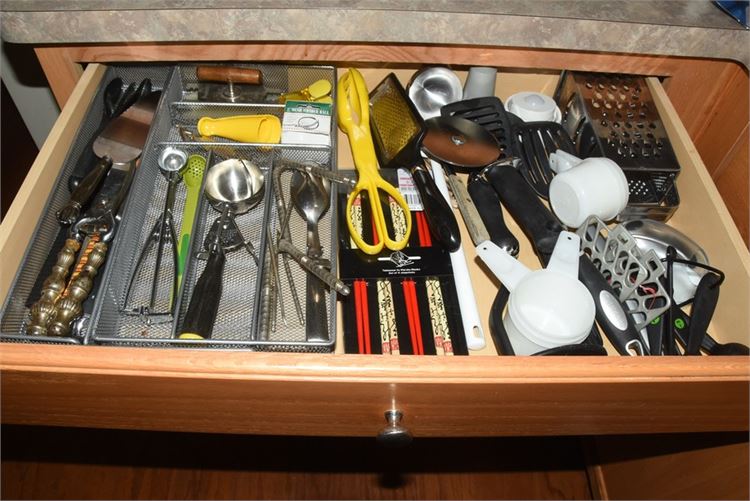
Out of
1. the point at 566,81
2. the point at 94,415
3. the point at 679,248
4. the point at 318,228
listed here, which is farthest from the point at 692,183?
the point at 94,415

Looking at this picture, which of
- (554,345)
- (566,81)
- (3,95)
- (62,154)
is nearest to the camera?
(554,345)

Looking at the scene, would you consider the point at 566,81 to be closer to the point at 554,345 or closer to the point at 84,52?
the point at 554,345

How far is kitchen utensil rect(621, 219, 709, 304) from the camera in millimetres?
681

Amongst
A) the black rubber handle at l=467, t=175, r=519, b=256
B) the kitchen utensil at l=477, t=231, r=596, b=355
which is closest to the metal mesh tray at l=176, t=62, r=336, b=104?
the black rubber handle at l=467, t=175, r=519, b=256

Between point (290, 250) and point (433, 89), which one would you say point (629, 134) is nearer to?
point (433, 89)

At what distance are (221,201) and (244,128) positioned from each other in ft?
0.38

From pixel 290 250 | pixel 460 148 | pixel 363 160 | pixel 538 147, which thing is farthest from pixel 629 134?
pixel 290 250

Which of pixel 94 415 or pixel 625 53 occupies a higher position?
pixel 625 53

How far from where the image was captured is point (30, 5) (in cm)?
66

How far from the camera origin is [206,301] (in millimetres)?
636

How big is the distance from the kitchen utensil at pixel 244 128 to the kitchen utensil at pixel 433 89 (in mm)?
198

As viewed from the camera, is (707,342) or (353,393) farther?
(707,342)

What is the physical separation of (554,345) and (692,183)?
295 millimetres

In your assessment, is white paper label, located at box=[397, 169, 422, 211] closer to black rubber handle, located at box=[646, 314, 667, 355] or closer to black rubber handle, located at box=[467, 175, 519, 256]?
black rubber handle, located at box=[467, 175, 519, 256]
